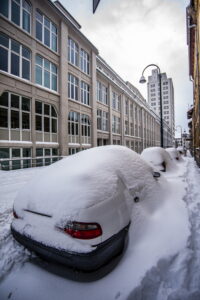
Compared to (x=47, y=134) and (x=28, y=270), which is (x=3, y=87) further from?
(x=28, y=270)

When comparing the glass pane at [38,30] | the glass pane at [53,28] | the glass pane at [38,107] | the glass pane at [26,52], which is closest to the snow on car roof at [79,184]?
the glass pane at [38,107]

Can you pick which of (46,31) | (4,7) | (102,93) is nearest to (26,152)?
(4,7)

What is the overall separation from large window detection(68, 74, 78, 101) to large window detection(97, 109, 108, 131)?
7006mm

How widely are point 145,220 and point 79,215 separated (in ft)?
4.57

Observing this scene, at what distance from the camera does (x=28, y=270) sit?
7.24ft

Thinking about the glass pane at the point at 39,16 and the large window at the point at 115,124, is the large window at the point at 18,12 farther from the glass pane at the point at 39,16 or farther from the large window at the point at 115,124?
the large window at the point at 115,124

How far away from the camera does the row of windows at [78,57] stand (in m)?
19.5

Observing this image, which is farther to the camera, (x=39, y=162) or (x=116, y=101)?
(x=116, y=101)

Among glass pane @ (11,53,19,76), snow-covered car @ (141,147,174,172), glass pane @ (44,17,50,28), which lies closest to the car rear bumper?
snow-covered car @ (141,147,174,172)

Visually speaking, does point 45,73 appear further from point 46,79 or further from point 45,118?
point 45,118

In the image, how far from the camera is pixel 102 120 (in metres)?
27.7

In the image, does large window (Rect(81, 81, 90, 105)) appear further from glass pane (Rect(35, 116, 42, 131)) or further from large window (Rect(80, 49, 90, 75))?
glass pane (Rect(35, 116, 42, 131))

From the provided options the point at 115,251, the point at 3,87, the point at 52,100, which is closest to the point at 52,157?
the point at 52,100

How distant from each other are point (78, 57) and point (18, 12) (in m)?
8.19
